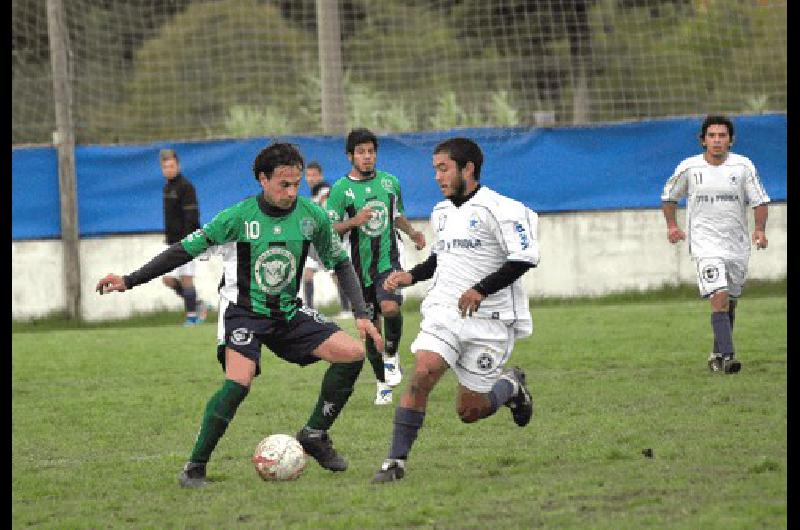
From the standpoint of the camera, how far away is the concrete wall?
65.9ft

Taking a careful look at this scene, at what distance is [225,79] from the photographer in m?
23.1

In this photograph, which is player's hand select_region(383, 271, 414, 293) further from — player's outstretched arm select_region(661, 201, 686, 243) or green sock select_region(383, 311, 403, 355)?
player's outstretched arm select_region(661, 201, 686, 243)

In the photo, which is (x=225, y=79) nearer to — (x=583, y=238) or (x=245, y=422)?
(x=583, y=238)

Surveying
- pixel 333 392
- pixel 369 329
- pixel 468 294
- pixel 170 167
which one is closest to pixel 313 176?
pixel 170 167

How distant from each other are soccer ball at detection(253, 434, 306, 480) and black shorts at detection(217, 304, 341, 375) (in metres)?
0.45

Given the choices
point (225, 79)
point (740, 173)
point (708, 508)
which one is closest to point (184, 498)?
point (708, 508)

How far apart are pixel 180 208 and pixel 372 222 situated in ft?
26.0

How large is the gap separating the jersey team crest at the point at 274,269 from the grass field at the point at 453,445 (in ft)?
3.47

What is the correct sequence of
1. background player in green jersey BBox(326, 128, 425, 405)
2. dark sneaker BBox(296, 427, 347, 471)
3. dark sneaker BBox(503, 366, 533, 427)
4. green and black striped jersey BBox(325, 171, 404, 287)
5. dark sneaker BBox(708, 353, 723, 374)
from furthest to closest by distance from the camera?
1. dark sneaker BBox(708, 353, 723, 374)
2. green and black striped jersey BBox(325, 171, 404, 287)
3. background player in green jersey BBox(326, 128, 425, 405)
4. dark sneaker BBox(503, 366, 533, 427)
5. dark sneaker BBox(296, 427, 347, 471)

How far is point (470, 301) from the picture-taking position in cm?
780

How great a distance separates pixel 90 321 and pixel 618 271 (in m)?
7.13

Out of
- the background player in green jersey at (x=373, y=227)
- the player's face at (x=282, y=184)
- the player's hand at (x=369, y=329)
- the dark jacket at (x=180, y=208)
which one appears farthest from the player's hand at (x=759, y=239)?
the dark jacket at (x=180, y=208)

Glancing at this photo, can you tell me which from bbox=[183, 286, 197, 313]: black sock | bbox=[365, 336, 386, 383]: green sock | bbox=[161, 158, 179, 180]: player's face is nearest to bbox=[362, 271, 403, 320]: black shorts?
bbox=[365, 336, 386, 383]: green sock

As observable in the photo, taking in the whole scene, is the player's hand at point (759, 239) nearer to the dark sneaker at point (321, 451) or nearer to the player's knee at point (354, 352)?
the player's knee at point (354, 352)
